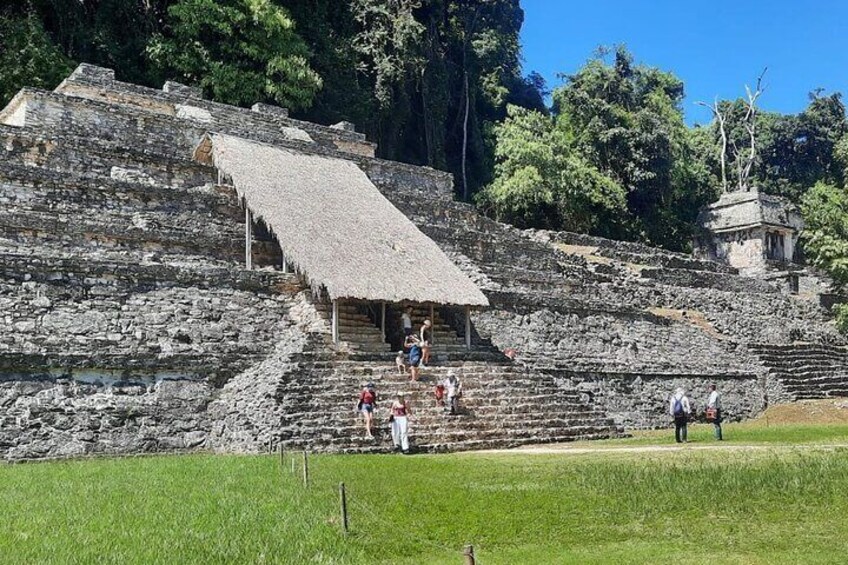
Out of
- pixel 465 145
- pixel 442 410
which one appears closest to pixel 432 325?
pixel 442 410

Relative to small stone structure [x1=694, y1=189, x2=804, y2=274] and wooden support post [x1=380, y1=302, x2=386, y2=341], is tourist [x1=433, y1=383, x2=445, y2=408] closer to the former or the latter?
wooden support post [x1=380, y1=302, x2=386, y2=341]

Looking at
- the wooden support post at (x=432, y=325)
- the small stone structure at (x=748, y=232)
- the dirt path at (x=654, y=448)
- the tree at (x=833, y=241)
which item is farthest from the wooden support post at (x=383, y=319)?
the small stone structure at (x=748, y=232)

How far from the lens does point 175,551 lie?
5309mm

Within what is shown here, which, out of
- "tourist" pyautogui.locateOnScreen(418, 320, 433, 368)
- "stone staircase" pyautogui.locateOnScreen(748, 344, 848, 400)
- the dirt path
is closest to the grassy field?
the dirt path

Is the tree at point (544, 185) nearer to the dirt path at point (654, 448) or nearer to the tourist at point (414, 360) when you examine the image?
the tourist at point (414, 360)

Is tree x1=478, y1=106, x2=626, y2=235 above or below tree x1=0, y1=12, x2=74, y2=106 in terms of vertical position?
below

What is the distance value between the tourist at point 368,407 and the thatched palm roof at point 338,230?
197cm

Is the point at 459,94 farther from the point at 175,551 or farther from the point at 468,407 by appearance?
the point at 175,551

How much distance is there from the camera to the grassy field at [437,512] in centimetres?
548

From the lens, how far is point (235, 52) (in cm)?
2708

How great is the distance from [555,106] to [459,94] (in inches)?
225

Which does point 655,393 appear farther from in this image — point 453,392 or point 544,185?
point 544,185

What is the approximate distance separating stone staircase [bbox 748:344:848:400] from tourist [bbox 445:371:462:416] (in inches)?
384

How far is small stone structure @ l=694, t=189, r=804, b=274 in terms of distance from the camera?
3278 cm
